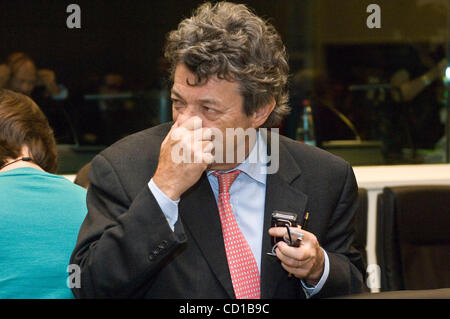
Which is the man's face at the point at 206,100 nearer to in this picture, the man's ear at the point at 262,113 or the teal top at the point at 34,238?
the man's ear at the point at 262,113

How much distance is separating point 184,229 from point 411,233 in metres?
1.30

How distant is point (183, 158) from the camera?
136 centimetres

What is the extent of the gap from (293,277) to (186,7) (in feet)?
7.43

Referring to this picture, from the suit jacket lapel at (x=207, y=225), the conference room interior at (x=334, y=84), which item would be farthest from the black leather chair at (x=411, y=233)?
the suit jacket lapel at (x=207, y=225)

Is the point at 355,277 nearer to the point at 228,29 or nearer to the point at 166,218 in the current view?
the point at 166,218

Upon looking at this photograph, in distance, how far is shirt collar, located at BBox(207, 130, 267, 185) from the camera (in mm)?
1614

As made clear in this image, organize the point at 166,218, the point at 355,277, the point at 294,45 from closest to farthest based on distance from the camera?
the point at 166,218 < the point at 355,277 < the point at 294,45

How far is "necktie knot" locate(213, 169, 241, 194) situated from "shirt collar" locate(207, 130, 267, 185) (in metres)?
0.01

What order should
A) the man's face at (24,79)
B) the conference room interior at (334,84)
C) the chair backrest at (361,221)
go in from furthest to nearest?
the man's face at (24,79) < the conference room interior at (334,84) < the chair backrest at (361,221)

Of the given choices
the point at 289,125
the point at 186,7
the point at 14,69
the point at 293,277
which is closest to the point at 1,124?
the point at 293,277

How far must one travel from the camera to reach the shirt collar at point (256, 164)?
1614 mm

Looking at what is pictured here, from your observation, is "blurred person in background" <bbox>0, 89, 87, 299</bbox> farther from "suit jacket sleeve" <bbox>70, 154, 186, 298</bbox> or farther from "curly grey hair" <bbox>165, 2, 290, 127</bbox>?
"curly grey hair" <bbox>165, 2, 290, 127</bbox>

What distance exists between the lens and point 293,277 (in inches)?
61.4

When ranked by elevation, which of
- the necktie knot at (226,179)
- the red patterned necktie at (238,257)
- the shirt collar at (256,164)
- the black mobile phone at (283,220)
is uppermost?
the shirt collar at (256,164)
